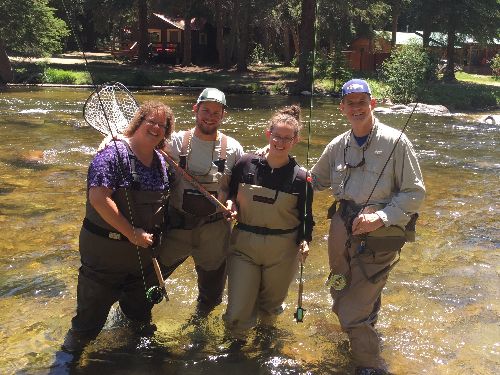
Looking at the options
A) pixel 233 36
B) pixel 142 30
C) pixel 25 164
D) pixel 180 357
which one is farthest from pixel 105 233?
pixel 142 30

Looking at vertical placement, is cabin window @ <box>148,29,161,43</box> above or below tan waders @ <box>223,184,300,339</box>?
above

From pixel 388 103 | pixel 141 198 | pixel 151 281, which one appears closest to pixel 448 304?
pixel 151 281

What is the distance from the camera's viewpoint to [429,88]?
3344cm

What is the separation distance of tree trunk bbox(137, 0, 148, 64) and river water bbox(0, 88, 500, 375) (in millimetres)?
31909

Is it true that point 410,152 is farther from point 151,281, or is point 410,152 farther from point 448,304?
point 448,304

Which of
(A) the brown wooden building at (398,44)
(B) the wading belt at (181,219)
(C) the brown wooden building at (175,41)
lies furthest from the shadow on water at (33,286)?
(C) the brown wooden building at (175,41)

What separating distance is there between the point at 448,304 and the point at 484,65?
5783 centimetres

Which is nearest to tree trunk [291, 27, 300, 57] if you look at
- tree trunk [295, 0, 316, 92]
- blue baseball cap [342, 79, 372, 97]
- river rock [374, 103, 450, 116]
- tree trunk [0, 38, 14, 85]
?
tree trunk [295, 0, 316, 92]

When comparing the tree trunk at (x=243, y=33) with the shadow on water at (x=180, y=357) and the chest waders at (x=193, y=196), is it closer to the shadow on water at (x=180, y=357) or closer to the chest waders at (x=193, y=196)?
the chest waders at (x=193, y=196)

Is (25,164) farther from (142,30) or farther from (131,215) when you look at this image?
(142,30)

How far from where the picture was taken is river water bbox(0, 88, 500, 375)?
4797mm

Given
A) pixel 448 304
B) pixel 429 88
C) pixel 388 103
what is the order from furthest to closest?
1. pixel 429 88
2. pixel 388 103
3. pixel 448 304

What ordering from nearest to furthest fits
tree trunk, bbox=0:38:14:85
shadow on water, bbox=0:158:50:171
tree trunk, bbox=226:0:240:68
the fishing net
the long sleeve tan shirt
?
1. the long sleeve tan shirt
2. the fishing net
3. shadow on water, bbox=0:158:50:171
4. tree trunk, bbox=0:38:14:85
5. tree trunk, bbox=226:0:240:68

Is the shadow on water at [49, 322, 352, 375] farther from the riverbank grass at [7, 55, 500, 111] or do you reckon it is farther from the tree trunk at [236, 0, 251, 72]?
the tree trunk at [236, 0, 251, 72]
